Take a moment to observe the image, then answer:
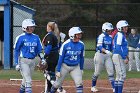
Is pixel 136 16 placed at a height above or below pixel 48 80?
above

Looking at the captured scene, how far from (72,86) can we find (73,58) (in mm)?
3770

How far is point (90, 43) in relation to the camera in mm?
38000

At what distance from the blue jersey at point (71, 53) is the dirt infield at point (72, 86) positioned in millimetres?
2651

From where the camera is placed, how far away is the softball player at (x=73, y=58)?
41.4 feet

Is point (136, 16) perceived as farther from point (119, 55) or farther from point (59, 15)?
point (119, 55)

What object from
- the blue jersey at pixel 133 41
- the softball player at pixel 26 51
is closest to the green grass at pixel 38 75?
the blue jersey at pixel 133 41

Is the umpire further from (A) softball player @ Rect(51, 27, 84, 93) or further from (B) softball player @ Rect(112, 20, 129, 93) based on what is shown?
(B) softball player @ Rect(112, 20, 129, 93)

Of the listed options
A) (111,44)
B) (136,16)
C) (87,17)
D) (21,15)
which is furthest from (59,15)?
(111,44)

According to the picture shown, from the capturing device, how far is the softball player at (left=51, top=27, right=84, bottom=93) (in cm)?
1263

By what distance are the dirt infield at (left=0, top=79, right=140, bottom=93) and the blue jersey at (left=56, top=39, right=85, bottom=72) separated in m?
2.65

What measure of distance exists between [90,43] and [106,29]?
76.6ft

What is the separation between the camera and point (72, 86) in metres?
16.3

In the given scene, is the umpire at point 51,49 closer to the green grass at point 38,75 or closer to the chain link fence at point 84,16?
the green grass at point 38,75

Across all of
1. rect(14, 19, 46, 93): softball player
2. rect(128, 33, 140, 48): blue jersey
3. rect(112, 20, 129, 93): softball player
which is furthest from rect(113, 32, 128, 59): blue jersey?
rect(128, 33, 140, 48): blue jersey
